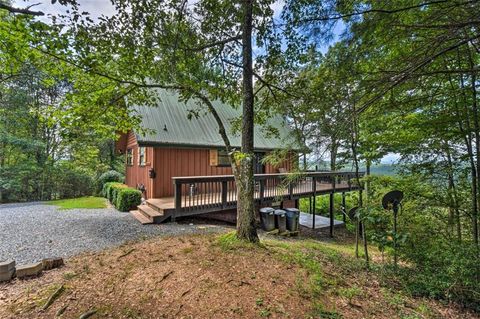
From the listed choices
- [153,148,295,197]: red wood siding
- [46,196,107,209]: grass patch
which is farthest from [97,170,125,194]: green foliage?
[153,148,295,197]: red wood siding

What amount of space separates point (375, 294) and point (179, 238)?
383 cm

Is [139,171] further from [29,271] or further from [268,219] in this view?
[29,271]

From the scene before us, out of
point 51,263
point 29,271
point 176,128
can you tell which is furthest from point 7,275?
point 176,128

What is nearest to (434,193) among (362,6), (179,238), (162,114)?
(362,6)

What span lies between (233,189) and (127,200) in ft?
13.0

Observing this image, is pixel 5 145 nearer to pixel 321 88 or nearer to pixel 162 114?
pixel 162 114

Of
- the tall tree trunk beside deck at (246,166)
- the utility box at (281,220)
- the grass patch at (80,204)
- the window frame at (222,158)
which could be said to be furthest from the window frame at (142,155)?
the tall tree trunk beside deck at (246,166)

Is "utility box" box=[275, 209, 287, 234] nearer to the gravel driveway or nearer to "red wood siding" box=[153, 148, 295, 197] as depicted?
"red wood siding" box=[153, 148, 295, 197]

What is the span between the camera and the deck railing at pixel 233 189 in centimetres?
632

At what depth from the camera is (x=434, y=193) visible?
14.1 feet

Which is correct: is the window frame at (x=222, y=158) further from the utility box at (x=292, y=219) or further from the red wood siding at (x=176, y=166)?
the utility box at (x=292, y=219)

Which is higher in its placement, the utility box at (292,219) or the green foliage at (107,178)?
the green foliage at (107,178)

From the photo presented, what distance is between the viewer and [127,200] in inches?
320

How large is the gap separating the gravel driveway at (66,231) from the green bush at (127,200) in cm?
32
